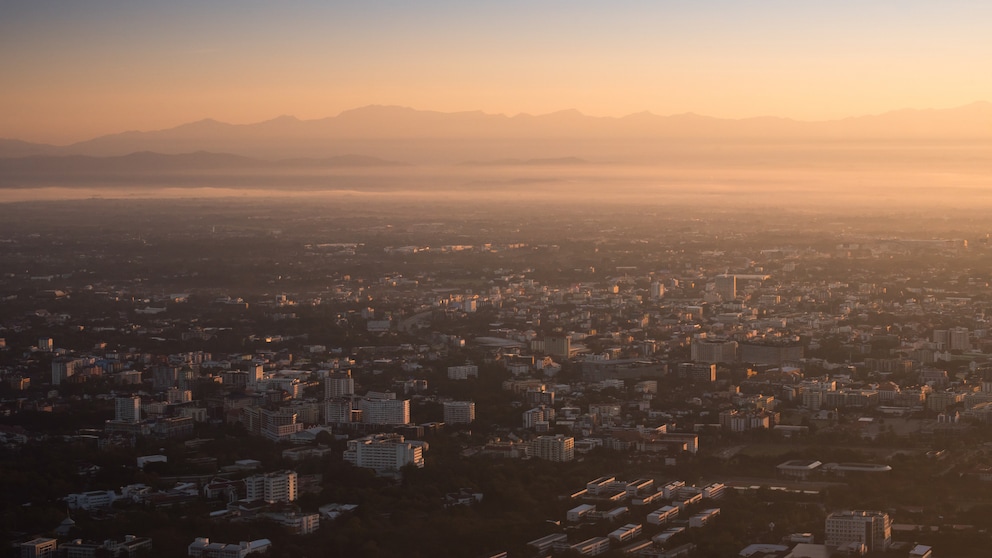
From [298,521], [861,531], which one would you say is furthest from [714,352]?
[298,521]

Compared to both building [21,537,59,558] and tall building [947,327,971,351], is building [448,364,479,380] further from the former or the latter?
building [21,537,59,558]

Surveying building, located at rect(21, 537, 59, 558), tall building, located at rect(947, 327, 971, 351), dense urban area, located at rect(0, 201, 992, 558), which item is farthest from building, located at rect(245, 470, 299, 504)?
tall building, located at rect(947, 327, 971, 351)

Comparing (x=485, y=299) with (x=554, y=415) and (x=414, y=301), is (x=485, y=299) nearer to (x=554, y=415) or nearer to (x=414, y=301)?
(x=414, y=301)

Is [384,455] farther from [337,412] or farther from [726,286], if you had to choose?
[726,286]

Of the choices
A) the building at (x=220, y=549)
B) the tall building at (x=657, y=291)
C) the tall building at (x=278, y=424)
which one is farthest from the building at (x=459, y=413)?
the tall building at (x=657, y=291)

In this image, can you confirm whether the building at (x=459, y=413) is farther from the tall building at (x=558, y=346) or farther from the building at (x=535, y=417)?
the tall building at (x=558, y=346)
